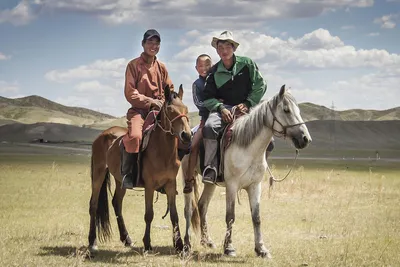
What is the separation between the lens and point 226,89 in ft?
33.1

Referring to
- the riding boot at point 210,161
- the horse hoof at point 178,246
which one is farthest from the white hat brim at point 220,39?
the horse hoof at point 178,246

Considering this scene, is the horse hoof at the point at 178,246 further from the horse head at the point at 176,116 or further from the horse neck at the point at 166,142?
the horse head at the point at 176,116

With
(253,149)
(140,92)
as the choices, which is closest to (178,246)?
(253,149)

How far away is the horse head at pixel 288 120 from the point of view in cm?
887

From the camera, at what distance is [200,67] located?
11398 mm

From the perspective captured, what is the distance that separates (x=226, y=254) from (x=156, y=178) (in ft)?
5.22

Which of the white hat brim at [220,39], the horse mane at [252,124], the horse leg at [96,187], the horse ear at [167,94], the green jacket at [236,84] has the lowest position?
the horse leg at [96,187]

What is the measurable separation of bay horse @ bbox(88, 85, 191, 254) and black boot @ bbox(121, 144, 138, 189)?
209 mm

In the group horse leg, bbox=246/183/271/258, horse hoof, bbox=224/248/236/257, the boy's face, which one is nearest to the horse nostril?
horse leg, bbox=246/183/271/258

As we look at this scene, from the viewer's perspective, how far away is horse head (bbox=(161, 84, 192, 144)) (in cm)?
890

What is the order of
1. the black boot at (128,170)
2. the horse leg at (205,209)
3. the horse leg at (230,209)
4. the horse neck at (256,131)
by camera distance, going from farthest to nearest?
the horse leg at (205,209) → the black boot at (128,170) → the horse leg at (230,209) → the horse neck at (256,131)

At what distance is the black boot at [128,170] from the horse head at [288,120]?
2.24 meters

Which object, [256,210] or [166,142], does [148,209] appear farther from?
[256,210]

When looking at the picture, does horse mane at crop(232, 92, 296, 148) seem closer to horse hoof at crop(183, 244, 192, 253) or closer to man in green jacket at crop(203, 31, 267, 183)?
man in green jacket at crop(203, 31, 267, 183)
